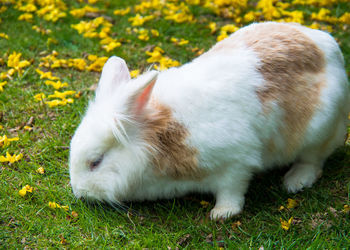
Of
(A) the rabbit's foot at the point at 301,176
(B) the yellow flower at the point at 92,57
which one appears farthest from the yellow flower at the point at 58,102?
(A) the rabbit's foot at the point at 301,176

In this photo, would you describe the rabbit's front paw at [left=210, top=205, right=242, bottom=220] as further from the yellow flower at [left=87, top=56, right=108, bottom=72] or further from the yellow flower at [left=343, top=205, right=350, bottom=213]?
the yellow flower at [left=87, top=56, right=108, bottom=72]

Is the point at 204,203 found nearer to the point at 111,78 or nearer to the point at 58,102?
the point at 111,78

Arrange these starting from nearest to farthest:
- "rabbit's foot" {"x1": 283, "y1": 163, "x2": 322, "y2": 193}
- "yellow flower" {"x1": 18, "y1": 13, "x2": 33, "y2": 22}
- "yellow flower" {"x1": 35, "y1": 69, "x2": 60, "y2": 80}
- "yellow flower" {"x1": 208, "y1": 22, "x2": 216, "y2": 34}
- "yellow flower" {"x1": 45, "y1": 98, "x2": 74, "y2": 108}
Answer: "rabbit's foot" {"x1": 283, "y1": 163, "x2": 322, "y2": 193}
"yellow flower" {"x1": 45, "y1": 98, "x2": 74, "y2": 108}
"yellow flower" {"x1": 35, "y1": 69, "x2": 60, "y2": 80}
"yellow flower" {"x1": 208, "y1": 22, "x2": 216, "y2": 34}
"yellow flower" {"x1": 18, "y1": 13, "x2": 33, "y2": 22}

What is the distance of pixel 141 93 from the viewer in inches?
107

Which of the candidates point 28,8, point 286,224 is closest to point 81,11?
point 28,8

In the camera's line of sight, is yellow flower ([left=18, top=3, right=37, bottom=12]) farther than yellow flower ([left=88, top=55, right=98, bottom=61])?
Yes

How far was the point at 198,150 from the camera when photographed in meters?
2.81

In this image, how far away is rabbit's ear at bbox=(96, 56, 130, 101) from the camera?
293cm

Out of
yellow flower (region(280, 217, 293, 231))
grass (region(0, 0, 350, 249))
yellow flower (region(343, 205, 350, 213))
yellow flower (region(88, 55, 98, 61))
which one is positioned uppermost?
yellow flower (region(88, 55, 98, 61))

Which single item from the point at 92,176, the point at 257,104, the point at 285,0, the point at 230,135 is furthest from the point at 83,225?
the point at 285,0

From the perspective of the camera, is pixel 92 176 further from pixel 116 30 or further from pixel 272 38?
pixel 116 30

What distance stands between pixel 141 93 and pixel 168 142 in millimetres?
371

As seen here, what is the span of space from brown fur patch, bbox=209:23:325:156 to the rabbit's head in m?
0.84

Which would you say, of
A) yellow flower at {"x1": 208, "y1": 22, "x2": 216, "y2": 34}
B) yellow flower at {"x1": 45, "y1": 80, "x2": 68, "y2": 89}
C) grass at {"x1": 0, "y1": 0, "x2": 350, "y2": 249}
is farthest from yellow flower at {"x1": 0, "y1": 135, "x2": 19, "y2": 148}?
yellow flower at {"x1": 208, "y1": 22, "x2": 216, "y2": 34}
